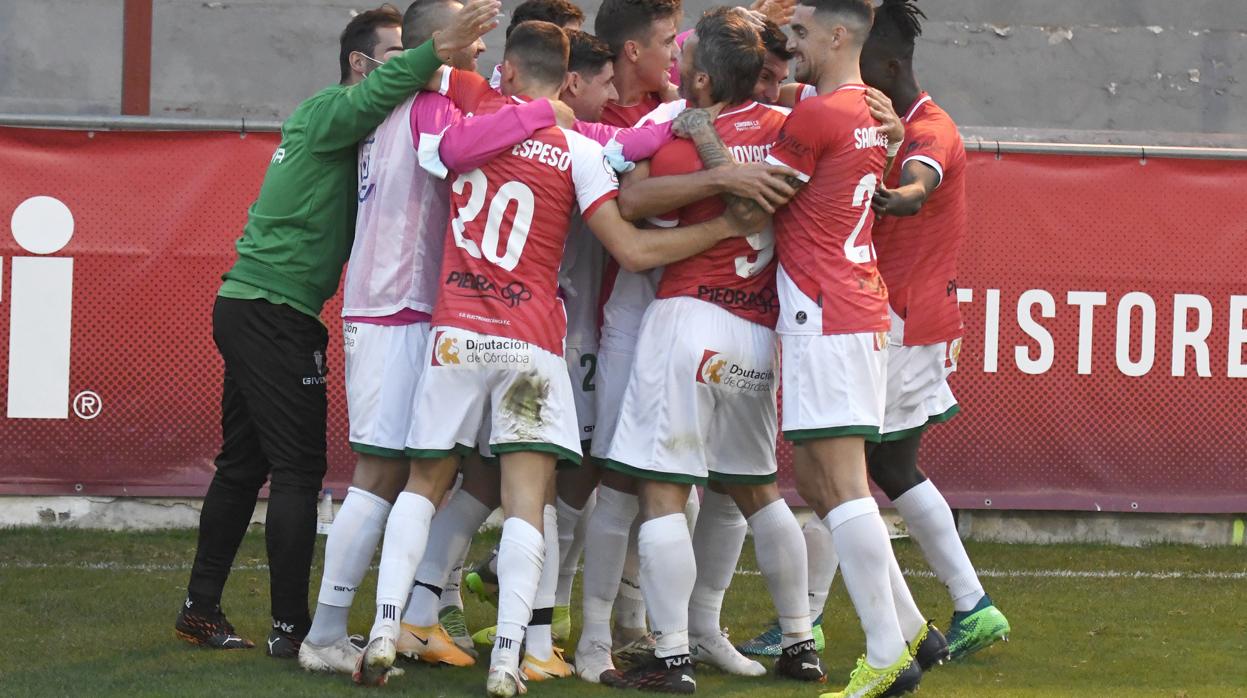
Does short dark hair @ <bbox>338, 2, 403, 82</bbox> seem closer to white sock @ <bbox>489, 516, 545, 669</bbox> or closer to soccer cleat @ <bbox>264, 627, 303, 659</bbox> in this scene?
white sock @ <bbox>489, 516, 545, 669</bbox>

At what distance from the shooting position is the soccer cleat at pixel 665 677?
5.05 m

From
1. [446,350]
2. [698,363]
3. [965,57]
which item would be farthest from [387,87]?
[965,57]

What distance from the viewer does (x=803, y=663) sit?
5.34 metres

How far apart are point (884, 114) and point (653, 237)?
79cm

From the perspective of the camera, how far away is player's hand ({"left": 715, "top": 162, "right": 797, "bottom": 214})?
4965 millimetres

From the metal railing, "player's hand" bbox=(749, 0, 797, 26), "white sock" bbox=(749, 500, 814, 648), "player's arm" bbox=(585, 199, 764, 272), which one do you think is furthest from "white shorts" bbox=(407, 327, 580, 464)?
the metal railing

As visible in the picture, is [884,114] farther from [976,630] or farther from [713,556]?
[976,630]

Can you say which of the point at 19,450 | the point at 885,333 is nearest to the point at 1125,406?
the point at 885,333

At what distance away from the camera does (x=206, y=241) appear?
313 inches

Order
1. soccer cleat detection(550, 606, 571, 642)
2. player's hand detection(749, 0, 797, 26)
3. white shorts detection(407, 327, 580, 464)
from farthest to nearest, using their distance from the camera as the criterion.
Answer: player's hand detection(749, 0, 797, 26) → soccer cleat detection(550, 606, 571, 642) → white shorts detection(407, 327, 580, 464)

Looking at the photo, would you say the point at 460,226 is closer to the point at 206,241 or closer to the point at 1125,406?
the point at 206,241

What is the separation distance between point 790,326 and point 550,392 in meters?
0.74

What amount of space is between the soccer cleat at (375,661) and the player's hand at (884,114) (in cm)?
211

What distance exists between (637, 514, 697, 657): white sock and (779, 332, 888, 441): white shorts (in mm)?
480
